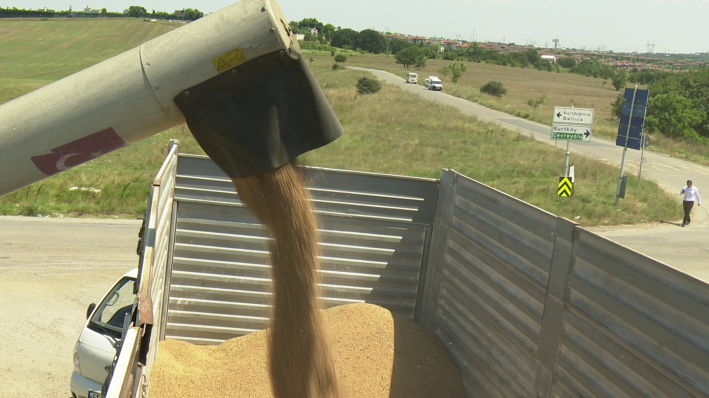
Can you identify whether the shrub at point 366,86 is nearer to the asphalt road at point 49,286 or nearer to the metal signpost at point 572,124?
the metal signpost at point 572,124

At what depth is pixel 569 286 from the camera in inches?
157

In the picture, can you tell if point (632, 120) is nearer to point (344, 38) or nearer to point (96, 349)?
point (96, 349)

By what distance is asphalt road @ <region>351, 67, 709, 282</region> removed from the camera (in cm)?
1548

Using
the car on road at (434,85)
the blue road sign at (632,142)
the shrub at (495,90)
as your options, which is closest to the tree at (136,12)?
the car on road at (434,85)

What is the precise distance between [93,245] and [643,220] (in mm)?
14893

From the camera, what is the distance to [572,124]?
18.5 metres

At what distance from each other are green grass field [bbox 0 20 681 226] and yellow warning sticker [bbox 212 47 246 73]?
0.94 m

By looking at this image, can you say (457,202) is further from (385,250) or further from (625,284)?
(625,284)

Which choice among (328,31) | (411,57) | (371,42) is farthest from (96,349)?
(328,31)

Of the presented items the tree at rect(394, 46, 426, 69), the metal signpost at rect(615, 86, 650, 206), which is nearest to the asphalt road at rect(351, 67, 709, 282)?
the metal signpost at rect(615, 86, 650, 206)

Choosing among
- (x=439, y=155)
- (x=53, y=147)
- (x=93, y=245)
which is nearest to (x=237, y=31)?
(x=53, y=147)

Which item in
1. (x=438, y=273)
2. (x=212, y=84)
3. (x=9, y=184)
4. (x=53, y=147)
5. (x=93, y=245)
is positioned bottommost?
(x=93, y=245)

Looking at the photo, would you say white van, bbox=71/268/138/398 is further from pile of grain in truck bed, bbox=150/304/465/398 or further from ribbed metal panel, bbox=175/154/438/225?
ribbed metal panel, bbox=175/154/438/225

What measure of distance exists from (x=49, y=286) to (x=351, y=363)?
6.75 metres
